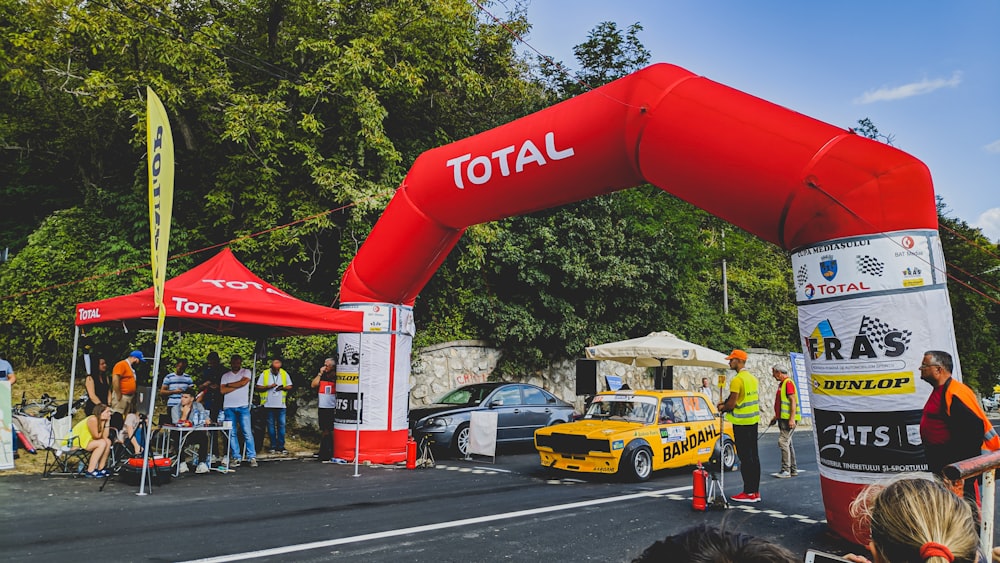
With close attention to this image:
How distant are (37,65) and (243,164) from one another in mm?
5257

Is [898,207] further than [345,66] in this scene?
No

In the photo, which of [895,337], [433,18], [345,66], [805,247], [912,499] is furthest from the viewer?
[433,18]

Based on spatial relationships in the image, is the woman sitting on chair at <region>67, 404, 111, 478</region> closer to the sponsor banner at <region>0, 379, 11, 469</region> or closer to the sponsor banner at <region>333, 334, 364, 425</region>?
the sponsor banner at <region>0, 379, 11, 469</region>

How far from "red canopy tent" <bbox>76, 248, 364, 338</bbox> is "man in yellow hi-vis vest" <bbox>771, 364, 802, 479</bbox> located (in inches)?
272

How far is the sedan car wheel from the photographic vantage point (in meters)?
14.0

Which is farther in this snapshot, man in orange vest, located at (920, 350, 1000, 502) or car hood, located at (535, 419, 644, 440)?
car hood, located at (535, 419, 644, 440)

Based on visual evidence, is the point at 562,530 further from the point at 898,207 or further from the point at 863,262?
the point at 898,207

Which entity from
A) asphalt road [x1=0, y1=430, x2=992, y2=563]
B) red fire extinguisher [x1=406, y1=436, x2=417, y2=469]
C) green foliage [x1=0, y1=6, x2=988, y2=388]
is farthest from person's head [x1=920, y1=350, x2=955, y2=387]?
green foliage [x1=0, y1=6, x2=988, y2=388]

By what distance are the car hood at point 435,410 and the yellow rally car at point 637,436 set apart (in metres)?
2.90

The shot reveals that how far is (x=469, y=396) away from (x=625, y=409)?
4.28 metres

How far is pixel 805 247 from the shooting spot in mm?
7039

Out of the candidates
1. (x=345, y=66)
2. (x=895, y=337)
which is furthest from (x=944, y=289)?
(x=345, y=66)

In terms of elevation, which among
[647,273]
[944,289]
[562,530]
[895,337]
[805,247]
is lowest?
[562,530]

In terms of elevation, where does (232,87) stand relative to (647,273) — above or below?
above
